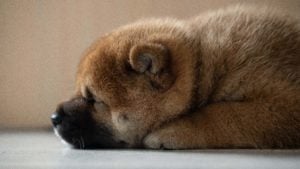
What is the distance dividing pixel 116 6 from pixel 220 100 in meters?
1.31

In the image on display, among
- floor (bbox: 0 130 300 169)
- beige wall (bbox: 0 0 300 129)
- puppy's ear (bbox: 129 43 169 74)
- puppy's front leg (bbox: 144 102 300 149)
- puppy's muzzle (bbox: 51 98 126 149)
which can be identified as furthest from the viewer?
beige wall (bbox: 0 0 300 129)

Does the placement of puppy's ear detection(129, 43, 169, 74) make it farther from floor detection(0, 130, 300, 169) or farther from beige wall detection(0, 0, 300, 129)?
beige wall detection(0, 0, 300, 129)

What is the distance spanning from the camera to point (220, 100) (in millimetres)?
2301

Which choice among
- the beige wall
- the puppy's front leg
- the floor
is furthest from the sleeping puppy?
the beige wall

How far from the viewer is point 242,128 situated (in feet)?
7.07

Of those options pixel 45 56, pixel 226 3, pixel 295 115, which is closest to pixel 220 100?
pixel 295 115

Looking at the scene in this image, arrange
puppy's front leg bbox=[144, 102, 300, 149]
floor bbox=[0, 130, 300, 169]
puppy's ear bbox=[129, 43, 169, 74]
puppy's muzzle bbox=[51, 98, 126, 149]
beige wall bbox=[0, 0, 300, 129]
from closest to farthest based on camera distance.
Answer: floor bbox=[0, 130, 300, 169], puppy's front leg bbox=[144, 102, 300, 149], puppy's ear bbox=[129, 43, 169, 74], puppy's muzzle bbox=[51, 98, 126, 149], beige wall bbox=[0, 0, 300, 129]

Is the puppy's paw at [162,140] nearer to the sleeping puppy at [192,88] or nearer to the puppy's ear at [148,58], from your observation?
the sleeping puppy at [192,88]

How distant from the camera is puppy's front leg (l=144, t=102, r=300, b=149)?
2.14 meters

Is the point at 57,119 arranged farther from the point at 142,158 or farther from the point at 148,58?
the point at 142,158

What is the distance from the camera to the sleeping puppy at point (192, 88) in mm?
2160

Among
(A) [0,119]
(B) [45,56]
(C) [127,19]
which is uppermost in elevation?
(C) [127,19]

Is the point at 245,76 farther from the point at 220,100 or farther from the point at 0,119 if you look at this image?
the point at 0,119

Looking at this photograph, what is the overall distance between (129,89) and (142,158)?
43 cm
